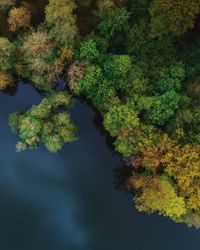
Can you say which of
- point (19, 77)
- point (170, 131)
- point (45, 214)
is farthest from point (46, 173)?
point (170, 131)

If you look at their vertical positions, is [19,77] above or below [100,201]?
above

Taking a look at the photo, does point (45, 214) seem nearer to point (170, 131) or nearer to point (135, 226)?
point (135, 226)

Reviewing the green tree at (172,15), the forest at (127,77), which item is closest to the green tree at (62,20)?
the forest at (127,77)

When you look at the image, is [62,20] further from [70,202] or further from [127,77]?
[70,202]

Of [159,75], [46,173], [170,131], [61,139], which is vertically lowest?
[46,173]

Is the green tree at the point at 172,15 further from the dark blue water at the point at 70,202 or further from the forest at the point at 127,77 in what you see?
the dark blue water at the point at 70,202

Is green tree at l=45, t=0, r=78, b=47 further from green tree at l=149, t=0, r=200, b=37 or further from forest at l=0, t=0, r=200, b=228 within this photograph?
green tree at l=149, t=0, r=200, b=37
